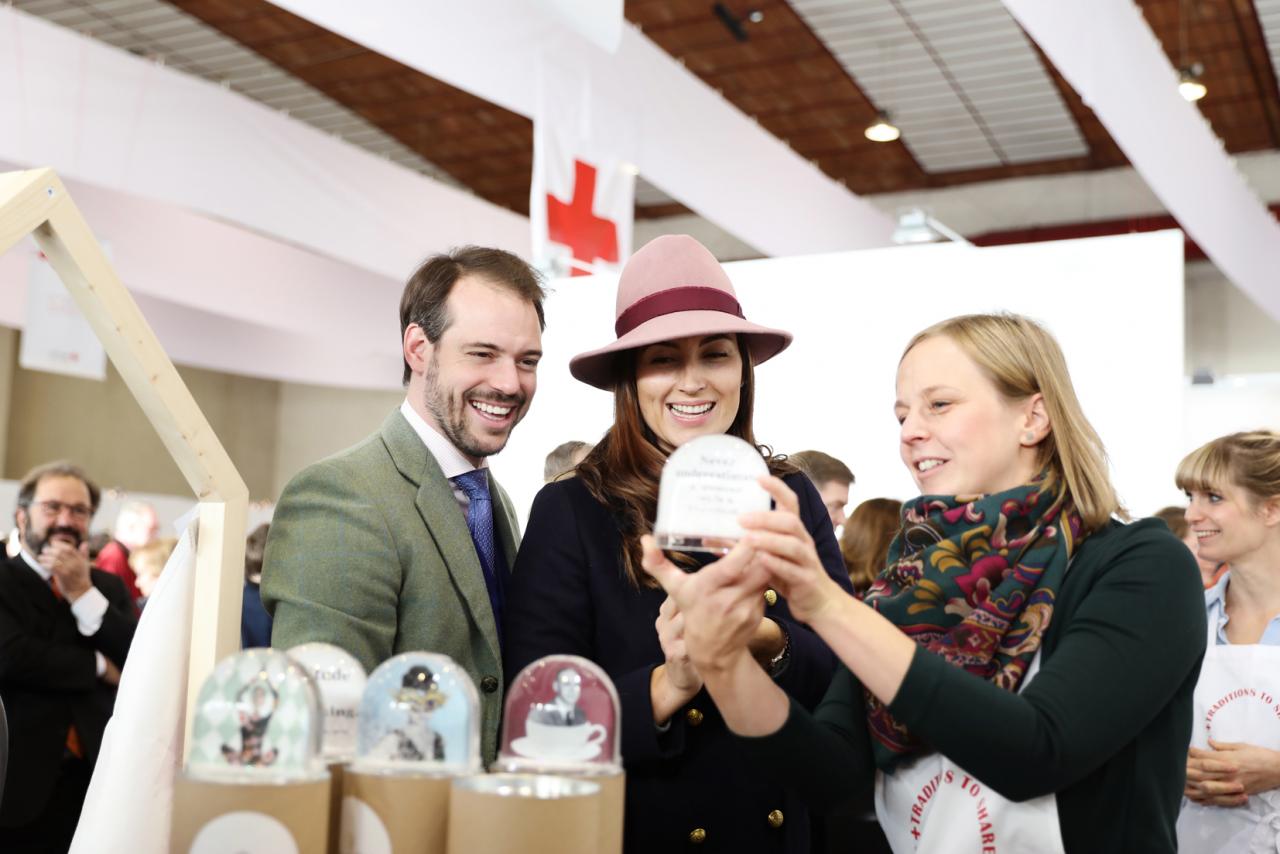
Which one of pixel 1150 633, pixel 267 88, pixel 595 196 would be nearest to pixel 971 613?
pixel 1150 633

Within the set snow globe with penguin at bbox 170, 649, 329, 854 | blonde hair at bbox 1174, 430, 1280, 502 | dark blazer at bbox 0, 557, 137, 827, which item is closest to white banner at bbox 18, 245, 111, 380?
dark blazer at bbox 0, 557, 137, 827

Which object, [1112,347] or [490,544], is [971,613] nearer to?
[490,544]

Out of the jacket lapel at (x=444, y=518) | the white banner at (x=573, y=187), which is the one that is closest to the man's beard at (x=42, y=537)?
the white banner at (x=573, y=187)

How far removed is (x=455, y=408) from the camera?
2.11m

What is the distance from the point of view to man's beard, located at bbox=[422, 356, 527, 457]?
2.11 m

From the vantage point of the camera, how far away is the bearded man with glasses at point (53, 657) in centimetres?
420

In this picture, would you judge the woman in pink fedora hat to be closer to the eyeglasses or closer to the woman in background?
the woman in background

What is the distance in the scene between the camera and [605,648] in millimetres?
1818

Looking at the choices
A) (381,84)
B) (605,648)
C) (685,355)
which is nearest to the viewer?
(605,648)

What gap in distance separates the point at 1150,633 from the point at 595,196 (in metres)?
4.62

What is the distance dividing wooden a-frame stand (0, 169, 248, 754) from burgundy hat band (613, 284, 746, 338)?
25.5 inches

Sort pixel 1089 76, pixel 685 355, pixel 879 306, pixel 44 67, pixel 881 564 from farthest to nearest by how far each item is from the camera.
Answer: pixel 44 67 → pixel 1089 76 → pixel 879 306 → pixel 881 564 → pixel 685 355

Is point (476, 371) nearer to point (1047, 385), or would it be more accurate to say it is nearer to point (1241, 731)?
point (1047, 385)

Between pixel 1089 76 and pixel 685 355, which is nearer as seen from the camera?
pixel 685 355
